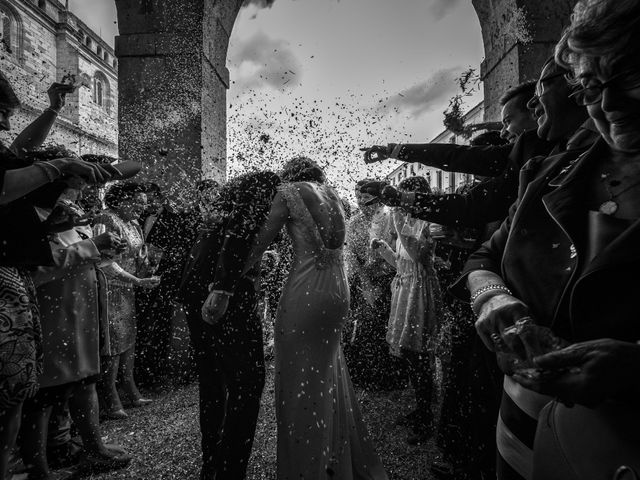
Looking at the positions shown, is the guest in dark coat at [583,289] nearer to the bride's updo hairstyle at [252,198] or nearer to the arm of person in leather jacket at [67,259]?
the bride's updo hairstyle at [252,198]

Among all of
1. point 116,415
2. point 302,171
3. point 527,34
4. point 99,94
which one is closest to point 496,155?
point 302,171

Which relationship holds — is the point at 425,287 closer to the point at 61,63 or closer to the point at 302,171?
the point at 302,171

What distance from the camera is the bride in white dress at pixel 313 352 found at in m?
2.38

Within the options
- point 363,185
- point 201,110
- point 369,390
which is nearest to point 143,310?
point 201,110

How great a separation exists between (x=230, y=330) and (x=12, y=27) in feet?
111

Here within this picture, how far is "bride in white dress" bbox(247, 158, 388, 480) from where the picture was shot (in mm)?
2383

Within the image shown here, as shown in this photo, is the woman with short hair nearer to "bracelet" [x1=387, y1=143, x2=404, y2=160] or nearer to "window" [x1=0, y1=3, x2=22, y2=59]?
"bracelet" [x1=387, y1=143, x2=404, y2=160]

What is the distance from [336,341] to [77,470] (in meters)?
2.24

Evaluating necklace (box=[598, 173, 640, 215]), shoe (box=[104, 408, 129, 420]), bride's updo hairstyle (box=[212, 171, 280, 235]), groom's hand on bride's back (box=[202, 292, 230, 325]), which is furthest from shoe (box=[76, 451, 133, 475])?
necklace (box=[598, 173, 640, 215])

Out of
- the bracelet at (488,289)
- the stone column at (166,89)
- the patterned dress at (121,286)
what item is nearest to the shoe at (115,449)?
the patterned dress at (121,286)

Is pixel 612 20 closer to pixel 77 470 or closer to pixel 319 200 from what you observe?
pixel 319 200

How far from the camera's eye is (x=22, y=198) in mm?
2152

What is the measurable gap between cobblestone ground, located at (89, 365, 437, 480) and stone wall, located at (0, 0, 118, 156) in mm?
22982

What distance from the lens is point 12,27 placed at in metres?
25.2
